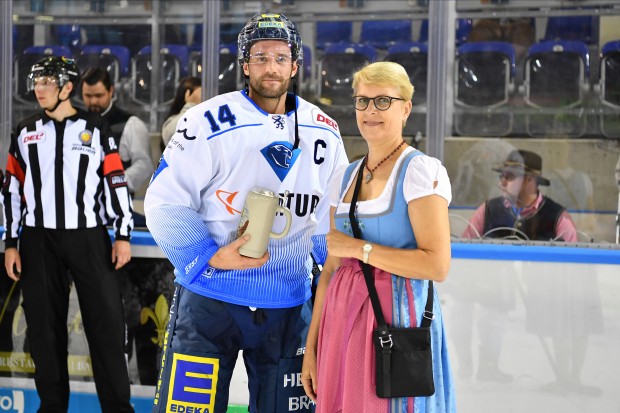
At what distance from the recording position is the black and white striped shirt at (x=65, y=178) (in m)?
3.82

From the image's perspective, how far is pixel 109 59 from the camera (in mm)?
4484

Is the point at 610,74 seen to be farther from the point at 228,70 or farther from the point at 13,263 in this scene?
the point at 13,263

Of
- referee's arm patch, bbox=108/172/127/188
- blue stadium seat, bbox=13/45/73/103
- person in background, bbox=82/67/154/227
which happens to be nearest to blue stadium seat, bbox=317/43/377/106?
person in background, bbox=82/67/154/227

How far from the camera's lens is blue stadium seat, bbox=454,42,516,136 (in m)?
4.04

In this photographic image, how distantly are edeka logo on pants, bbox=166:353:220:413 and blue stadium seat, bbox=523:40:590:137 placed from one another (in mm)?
2104

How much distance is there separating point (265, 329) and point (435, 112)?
1822 mm

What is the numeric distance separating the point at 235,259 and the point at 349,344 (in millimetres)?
374

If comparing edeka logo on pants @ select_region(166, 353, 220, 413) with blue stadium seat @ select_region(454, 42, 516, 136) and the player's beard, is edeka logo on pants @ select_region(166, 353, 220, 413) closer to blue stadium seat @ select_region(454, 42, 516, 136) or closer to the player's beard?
the player's beard

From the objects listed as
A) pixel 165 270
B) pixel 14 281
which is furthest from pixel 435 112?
pixel 14 281

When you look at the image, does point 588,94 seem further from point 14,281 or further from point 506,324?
point 14,281

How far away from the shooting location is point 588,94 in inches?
156

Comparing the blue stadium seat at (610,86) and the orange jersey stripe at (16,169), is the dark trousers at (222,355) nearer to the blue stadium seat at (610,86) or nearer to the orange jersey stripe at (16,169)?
the orange jersey stripe at (16,169)

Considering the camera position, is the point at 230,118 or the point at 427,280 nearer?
the point at 427,280

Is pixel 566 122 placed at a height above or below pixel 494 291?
above
